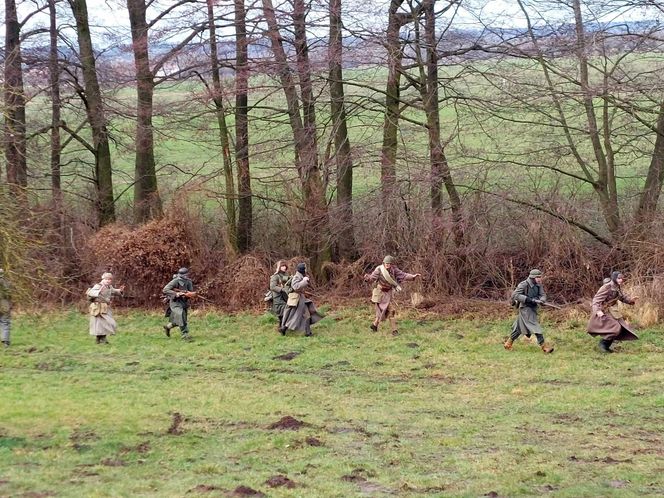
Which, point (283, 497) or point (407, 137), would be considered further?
point (407, 137)

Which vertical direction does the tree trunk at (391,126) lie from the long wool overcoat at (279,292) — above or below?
above

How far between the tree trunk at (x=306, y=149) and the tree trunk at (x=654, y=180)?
29.0 feet

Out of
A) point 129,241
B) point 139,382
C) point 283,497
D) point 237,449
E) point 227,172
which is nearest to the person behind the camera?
point 283,497

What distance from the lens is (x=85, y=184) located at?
104 ft

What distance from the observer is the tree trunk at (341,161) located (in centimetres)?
2528

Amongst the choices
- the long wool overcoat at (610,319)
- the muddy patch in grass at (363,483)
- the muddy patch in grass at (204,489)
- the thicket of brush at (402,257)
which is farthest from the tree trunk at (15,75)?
the muddy patch in grass at (363,483)

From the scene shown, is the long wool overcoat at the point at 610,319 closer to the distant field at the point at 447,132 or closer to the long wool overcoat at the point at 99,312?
the distant field at the point at 447,132

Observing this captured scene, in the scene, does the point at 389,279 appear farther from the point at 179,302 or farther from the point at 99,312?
the point at 99,312

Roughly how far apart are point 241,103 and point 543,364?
48.8ft

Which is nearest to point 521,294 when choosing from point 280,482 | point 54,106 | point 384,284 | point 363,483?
point 384,284

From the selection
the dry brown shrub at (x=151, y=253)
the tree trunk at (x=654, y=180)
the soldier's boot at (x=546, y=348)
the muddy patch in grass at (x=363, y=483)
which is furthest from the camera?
the dry brown shrub at (x=151, y=253)

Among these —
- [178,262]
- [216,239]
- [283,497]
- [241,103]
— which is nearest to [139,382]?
[283,497]

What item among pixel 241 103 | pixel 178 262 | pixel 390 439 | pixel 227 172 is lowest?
pixel 390 439

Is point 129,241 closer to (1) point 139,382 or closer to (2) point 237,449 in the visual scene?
(1) point 139,382
